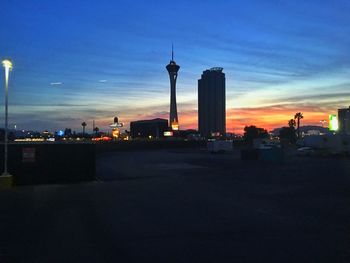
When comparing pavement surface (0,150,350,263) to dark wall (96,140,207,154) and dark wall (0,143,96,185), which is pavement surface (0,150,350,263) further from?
dark wall (96,140,207,154)

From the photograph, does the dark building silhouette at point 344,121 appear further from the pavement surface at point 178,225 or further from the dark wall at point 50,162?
the pavement surface at point 178,225

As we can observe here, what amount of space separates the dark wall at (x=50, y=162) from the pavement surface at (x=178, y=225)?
17.2ft

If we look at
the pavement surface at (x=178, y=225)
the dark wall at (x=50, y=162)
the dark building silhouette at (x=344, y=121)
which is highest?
the dark building silhouette at (x=344, y=121)

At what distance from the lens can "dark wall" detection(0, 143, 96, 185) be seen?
28.8 metres

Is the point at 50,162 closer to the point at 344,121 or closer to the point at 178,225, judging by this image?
the point at 178,225

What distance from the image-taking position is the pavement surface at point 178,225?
1005 centimetres

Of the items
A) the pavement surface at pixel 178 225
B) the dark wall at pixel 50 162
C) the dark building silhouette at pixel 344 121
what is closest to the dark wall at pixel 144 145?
the dark building silhouette at pixel 344 121

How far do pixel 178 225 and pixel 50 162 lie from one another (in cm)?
1809

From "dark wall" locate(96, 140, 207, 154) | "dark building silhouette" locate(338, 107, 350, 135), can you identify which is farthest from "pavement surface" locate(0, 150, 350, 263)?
"dark building silhouette" locate(338, 107, 350, 135)

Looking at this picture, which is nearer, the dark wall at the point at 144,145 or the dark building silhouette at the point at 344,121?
the dark wall at the point at 144,145

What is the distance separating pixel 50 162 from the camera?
1170 inches

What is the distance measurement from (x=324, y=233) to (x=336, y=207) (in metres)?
5.14

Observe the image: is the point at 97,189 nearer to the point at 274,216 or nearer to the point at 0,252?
the point at 274,216

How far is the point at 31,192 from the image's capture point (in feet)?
78.7
